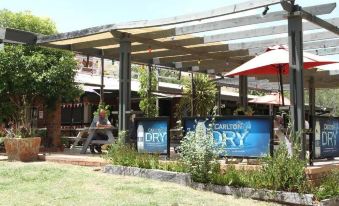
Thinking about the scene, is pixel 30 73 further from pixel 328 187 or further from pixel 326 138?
pixel 328 187

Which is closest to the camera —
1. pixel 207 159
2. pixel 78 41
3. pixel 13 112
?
pixel 207 159

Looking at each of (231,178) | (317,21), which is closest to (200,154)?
(231,178)

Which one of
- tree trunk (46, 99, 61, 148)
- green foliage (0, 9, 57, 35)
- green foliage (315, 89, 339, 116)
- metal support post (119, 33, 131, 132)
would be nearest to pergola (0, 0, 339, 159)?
metal support post (119, 33, 131, 132)

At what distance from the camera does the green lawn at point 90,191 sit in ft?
21.9

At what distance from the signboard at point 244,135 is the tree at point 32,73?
616cm

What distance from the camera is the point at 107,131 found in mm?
12562

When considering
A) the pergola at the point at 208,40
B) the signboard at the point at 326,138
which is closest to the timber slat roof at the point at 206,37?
the pergola at the point at 208,40

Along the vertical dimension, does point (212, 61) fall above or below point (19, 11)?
below

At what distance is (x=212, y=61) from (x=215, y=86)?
4976 millimetres

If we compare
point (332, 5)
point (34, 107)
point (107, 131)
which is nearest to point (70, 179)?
point (107, 131)

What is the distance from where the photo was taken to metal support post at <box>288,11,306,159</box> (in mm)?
7809

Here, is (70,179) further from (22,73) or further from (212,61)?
(212,61)

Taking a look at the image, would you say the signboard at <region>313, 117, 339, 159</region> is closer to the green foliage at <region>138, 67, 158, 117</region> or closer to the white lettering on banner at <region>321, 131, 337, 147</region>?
the white lettering on banner at <region>321, 131, 337, 147</region>

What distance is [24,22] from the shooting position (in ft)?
46.6
